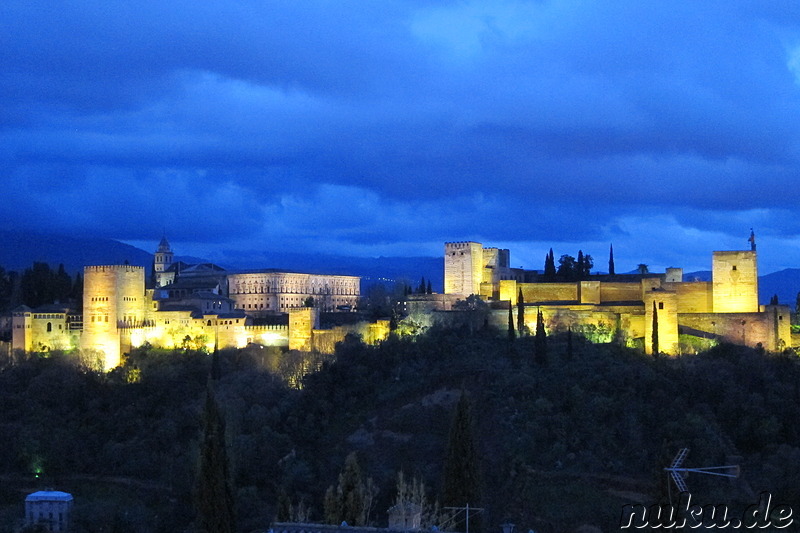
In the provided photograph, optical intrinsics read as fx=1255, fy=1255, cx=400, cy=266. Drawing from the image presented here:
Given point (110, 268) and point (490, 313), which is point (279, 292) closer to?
point (110, 268)

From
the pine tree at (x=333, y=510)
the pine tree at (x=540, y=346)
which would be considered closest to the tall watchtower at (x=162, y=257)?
the pine tree at (x=540, y=346)

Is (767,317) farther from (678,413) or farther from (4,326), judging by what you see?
(4,326)

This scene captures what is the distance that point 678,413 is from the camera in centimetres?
4494

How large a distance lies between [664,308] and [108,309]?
79.3ft

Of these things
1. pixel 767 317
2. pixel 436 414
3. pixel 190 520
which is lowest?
pixel 190 520

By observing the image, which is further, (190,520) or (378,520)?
(190,520)

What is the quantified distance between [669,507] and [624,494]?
31.0 feet

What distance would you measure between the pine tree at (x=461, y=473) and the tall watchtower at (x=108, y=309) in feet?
76.7

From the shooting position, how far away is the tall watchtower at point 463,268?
6000 cm

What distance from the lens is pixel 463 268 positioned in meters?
60.2

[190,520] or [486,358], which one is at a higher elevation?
[486,358]

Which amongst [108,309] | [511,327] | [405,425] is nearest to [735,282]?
[511,327]

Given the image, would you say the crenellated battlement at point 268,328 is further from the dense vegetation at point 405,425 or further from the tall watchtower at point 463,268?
the tall watchtower at point 463,268

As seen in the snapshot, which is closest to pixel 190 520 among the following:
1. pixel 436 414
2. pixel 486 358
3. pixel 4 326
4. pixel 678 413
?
pixel 436 414
